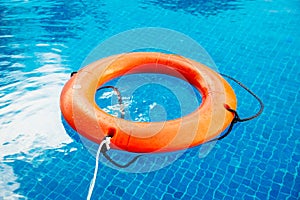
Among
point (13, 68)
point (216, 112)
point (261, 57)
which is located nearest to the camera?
Answer: point (216, 112)

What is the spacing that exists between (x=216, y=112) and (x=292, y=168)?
648 millimetres

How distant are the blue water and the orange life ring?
0.66ft

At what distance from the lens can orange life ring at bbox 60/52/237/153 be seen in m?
2.42

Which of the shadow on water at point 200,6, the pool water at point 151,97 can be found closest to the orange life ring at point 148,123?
the pool water at point 151,97

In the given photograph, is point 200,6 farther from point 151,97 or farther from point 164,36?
point 151,97

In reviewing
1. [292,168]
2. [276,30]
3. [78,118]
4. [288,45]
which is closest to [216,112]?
[292,168]

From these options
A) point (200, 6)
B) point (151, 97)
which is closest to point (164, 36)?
point (200, 6)

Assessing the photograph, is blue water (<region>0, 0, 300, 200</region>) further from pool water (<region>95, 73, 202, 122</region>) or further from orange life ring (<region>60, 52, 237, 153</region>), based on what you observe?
pool water (<region>95, 73, 202, 122</region>)

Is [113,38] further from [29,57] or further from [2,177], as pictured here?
[2,177]

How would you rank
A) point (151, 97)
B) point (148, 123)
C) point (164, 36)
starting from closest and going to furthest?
point (148, 123), point (151, 97), point (164, 36)

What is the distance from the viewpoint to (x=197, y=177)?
8.16ft

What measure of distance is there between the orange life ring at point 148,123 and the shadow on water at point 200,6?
1.83m

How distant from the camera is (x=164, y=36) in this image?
413 cm

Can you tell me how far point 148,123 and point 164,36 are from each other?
6.23ft
